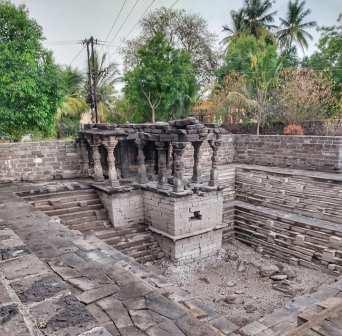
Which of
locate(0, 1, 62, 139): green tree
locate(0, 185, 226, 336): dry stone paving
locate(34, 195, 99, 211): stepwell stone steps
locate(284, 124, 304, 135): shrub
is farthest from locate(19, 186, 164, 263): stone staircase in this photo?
locate(284, 124, 304, 135): shrub

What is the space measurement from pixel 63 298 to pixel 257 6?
27833mm

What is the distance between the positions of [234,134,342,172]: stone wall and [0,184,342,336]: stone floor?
22.0ft

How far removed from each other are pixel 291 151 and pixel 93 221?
855cm

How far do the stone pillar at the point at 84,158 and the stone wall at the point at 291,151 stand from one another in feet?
24.1

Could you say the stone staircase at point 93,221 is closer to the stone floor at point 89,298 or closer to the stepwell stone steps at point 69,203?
the stepwell stone steps at point 69,203

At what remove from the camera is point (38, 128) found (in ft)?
34.2

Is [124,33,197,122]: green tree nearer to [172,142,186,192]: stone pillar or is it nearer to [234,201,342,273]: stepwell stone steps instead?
[234,201,342,273]: stepwell stone steps

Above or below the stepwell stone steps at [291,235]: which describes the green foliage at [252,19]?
above

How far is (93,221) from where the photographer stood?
8.49 meters

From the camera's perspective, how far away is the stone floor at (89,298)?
8.45 feet

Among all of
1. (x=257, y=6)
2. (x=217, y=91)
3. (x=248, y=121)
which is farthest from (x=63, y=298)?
(x=257, y=6)

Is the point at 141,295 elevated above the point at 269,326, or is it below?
above

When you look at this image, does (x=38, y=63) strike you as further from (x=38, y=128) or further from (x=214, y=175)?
(x=214, y=175)

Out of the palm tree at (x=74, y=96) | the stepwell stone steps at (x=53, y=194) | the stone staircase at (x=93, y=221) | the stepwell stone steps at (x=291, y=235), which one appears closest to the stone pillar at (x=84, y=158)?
the stepwell stone steps at (x=53, y=194)
